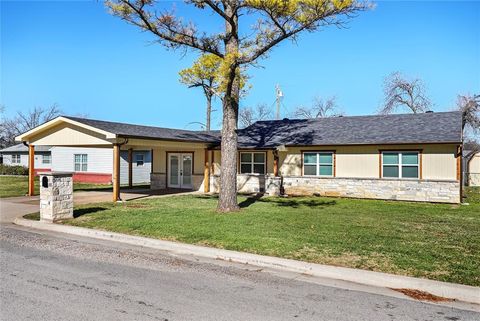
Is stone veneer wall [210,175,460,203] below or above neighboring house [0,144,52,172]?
below

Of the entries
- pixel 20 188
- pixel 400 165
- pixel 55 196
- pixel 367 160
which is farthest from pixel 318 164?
pixel 20 188

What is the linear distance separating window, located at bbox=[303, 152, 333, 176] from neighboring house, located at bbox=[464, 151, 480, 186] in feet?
56.3

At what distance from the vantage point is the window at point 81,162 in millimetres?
31141

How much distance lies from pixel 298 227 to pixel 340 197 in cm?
991

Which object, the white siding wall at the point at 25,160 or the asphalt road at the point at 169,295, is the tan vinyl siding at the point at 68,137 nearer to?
the asphalt road at the point at 169,295

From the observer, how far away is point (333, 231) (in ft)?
31.7

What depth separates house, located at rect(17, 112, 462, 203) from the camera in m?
17.5

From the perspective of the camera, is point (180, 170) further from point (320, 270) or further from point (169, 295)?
point (169, 295)

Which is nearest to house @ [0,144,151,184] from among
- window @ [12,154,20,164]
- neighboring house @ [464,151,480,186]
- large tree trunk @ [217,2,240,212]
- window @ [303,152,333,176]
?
window @ [12,154,20,164]

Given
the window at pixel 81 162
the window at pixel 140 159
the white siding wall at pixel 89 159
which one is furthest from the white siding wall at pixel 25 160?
the window at pixel 140 159

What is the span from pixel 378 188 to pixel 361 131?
332 cm

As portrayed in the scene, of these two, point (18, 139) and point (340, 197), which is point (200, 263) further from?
point (18, 139)

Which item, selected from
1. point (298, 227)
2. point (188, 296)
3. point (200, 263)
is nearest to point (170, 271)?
point (200, 263)

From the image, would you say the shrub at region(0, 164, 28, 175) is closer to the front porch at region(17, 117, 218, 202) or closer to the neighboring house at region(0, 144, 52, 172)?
the neighboring house at region(0, 144, 52, 172)
